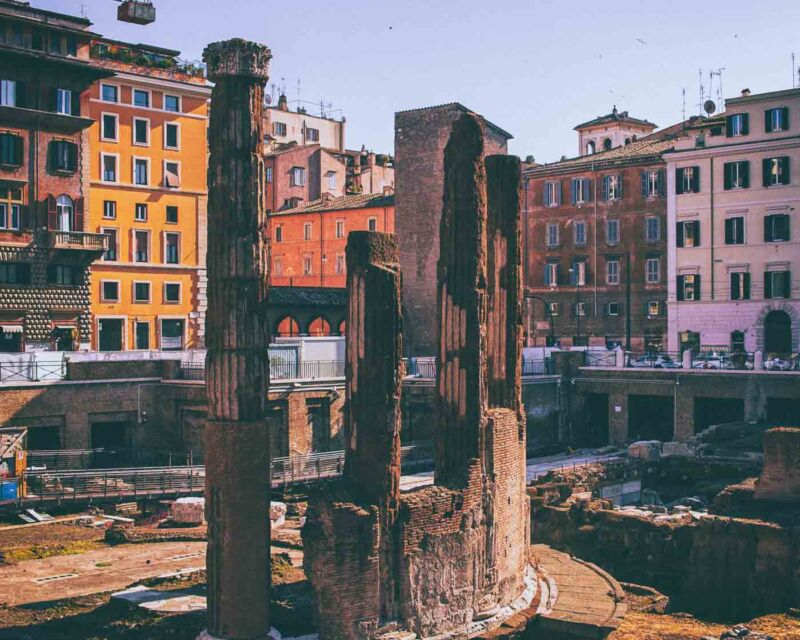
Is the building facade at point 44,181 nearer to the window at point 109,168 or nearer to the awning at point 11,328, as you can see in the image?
the awning at point 11,328

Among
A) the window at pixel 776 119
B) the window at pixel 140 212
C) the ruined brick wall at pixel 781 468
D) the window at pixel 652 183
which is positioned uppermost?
the window at pixel 776 119

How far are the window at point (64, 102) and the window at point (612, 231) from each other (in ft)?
82.6

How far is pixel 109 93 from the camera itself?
39844 mm

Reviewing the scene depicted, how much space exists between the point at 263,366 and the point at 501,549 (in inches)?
210

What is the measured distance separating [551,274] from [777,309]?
1207 cm

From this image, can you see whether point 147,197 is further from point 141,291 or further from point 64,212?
point 64,212

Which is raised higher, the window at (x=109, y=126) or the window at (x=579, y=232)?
the window at (x=109, y=126)

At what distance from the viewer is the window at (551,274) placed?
51.8 meters

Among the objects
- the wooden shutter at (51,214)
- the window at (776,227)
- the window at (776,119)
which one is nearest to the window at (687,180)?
the window at (776,227)

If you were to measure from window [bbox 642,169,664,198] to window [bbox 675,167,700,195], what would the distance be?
241 centimetres

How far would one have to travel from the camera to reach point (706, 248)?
4494 cm

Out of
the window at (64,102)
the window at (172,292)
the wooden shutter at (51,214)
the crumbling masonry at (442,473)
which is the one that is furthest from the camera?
the window at (172,292)

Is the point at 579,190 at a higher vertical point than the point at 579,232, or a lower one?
higher

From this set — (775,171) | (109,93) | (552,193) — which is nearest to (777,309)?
(775,171)
